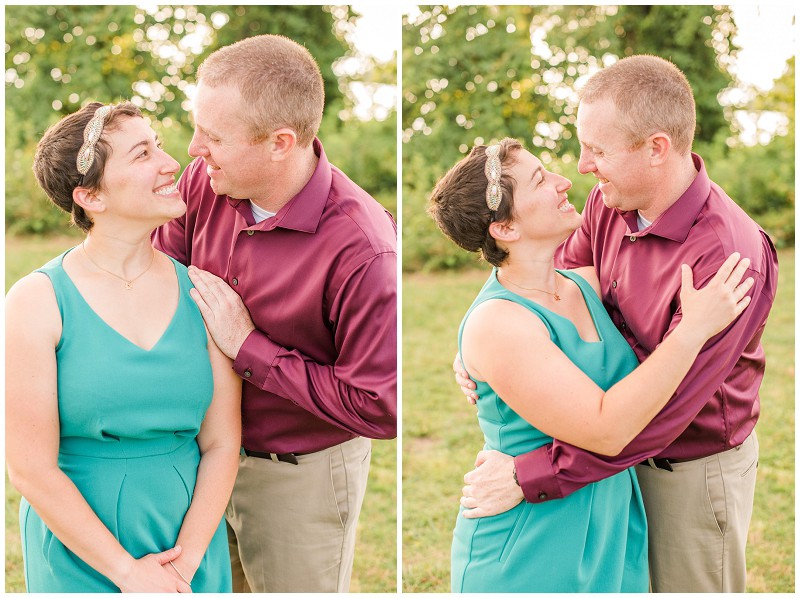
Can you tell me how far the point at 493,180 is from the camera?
242 centimetres

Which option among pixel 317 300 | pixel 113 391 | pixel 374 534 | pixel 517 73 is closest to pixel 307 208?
pixel 317 300

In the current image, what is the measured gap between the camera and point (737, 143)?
25.5ft

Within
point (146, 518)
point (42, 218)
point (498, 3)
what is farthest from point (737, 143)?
point (146, 518)

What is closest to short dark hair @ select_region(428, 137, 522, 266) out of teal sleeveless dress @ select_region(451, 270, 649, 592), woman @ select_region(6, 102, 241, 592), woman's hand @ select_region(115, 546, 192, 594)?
teal sleeveless dress @ select_region(451, 270, 649, 592)

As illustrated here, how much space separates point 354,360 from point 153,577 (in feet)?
2.60

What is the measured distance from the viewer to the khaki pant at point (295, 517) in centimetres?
288

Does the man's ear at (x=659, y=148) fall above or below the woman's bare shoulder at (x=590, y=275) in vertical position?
above

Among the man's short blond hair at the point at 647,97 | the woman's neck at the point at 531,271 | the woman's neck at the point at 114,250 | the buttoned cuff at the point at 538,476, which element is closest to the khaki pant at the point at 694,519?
the buttoned cuff at the point at 538,476

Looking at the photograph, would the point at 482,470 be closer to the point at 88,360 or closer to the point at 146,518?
the point at 146,518

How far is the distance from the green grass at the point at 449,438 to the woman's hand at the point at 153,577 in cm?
189

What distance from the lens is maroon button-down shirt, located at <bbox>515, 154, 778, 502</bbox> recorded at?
7.59 feet

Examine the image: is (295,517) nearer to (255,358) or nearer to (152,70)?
(255,358)

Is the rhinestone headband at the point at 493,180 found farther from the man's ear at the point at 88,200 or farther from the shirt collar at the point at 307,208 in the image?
the man's ear at the point at 88,200

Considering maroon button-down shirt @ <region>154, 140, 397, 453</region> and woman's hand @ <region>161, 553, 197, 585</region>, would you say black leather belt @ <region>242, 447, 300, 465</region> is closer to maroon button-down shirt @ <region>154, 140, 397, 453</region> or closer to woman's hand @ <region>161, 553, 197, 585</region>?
maroon button-down shirt @ <region>154, 140, 397, 453</region>
